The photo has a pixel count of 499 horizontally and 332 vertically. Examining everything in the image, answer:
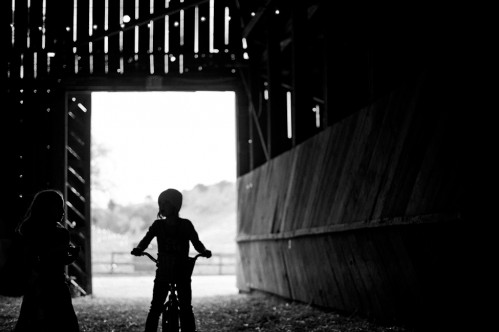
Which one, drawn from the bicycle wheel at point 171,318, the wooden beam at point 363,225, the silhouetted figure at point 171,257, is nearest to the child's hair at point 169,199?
the silhouetted figure at point 171,257

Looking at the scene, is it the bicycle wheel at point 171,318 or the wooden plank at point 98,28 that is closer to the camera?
the bicycle wheel at point 171,318

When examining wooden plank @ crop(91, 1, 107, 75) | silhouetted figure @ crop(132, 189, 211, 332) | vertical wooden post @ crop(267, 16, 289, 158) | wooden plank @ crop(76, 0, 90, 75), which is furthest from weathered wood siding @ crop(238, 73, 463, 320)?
wooden plank @ crop(76, 0, 90, 75)

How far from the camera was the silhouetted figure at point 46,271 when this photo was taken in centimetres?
514

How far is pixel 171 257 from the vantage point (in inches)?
240

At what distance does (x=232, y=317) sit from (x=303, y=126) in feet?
11.5

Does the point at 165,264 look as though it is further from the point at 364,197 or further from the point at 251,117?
the point at 251,117

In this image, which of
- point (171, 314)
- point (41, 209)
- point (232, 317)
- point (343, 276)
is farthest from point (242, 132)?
point (41, 209)

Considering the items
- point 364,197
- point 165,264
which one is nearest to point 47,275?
point 165,264

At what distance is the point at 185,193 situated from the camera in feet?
209

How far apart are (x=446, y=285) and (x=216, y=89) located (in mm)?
11111

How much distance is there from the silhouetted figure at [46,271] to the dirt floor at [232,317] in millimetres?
3730

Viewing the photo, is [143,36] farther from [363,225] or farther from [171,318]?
[171,318]

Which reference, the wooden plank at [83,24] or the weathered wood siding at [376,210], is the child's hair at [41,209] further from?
the wooden plank at [83,24]

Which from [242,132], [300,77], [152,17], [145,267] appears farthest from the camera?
[145,267]
